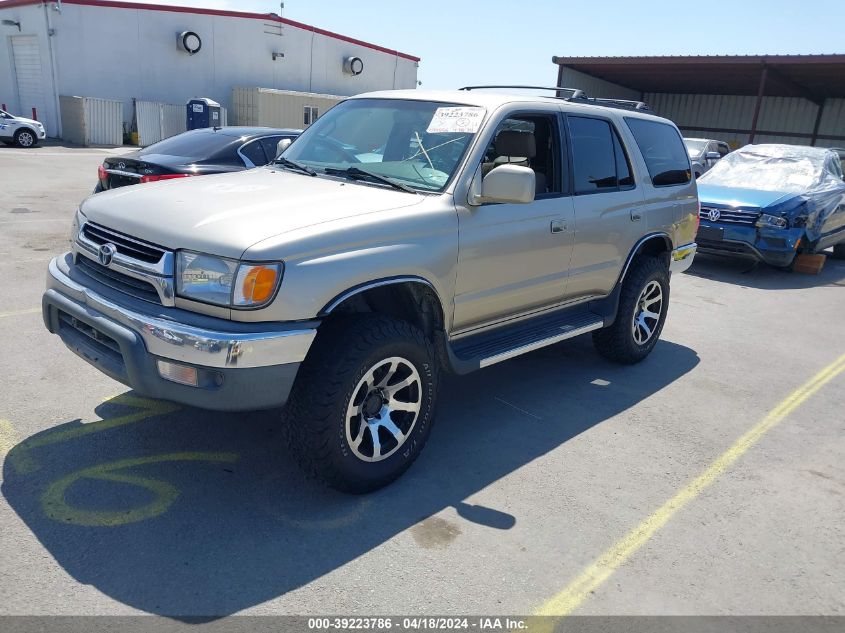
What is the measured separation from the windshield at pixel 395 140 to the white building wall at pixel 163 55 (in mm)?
25547

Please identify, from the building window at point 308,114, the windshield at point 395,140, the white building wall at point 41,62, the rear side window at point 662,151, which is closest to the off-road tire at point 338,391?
the windshield at point 395,140

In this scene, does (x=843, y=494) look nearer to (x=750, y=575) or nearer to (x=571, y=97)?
(x=750, y=575)

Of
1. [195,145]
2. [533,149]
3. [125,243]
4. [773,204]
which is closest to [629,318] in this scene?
[533,149]

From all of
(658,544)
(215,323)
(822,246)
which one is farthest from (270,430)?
(822,246)

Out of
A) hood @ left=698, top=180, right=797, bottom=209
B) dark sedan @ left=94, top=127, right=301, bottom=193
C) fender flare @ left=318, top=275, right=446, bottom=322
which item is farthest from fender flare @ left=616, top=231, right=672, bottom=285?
hood @ left=698, top=180, right=797, bottom=209

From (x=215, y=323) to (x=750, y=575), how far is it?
2.66 meters

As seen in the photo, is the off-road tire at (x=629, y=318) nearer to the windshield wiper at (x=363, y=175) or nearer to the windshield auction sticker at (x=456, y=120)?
the windshield auction sticker at (x=456, y=120)

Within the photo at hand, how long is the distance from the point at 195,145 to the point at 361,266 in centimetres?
553

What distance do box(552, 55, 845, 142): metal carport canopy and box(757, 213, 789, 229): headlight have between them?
14139mm

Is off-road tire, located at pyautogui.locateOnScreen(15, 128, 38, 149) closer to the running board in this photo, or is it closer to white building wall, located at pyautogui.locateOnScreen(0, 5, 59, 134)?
white building wall, located at pyautogui.locateOnScreen(0, 5, 59, 134)

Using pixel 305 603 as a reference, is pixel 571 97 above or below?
above

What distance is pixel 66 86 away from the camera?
25.7 meters

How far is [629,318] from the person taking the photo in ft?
17.9

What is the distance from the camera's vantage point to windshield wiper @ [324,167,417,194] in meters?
3.83
